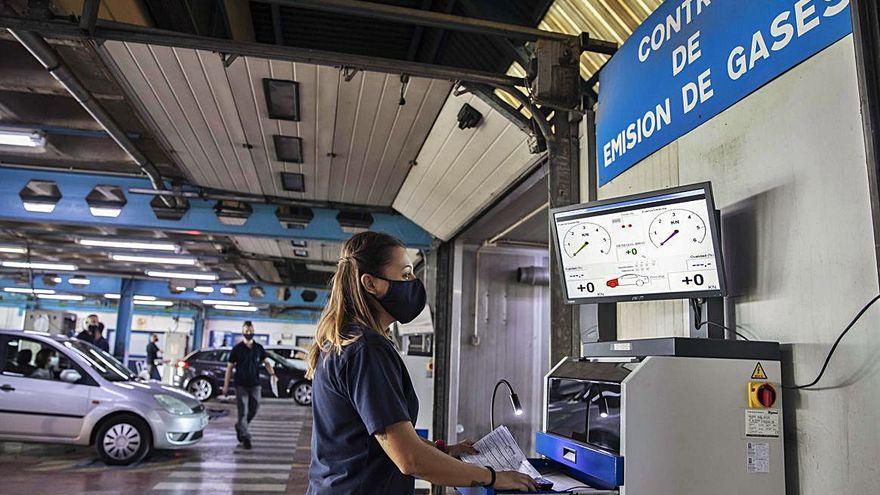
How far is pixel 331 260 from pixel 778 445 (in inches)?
451

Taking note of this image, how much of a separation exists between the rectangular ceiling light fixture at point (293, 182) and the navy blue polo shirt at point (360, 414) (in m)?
5.76

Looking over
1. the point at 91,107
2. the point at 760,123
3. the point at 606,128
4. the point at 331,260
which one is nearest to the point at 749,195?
the point at 760,123

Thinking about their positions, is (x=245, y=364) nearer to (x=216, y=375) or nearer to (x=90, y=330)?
(x=90, y=330)

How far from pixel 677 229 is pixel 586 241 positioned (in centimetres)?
47

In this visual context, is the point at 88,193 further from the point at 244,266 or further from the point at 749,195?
the point at 749,195

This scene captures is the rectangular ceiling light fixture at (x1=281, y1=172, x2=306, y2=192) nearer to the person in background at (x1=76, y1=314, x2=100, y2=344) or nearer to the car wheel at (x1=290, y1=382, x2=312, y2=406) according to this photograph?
the person in background at (x1=76, y1=314, x2=100, y2=344)

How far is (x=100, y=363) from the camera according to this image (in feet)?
25.5

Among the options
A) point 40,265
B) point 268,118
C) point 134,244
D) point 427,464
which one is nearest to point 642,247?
point 427,464

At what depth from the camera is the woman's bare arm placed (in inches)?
69.2

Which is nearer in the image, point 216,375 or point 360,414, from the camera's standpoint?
point 360,414

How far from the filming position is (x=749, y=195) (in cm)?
235

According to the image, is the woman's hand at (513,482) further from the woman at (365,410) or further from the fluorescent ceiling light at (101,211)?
the fluorescent ceiling light at (101,211)

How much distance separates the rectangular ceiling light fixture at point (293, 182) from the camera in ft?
24.4

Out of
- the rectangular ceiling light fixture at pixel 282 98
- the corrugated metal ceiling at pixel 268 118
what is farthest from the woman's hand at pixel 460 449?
the rectangular ceiling light fixture at pixel 282 98
